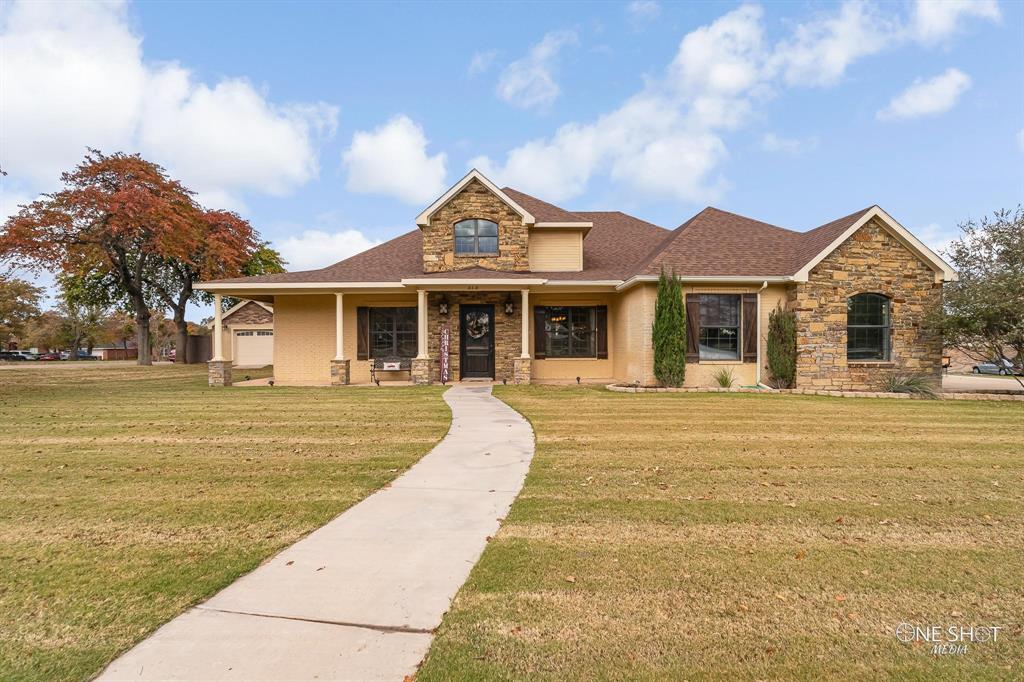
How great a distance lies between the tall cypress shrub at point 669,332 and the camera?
13.1m

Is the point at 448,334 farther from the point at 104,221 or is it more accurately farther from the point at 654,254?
the point at 104,221

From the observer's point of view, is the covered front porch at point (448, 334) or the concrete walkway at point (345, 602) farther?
the covered front porch at point (448, 334)

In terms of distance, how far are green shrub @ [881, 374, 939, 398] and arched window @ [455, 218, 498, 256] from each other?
11877 millimetres

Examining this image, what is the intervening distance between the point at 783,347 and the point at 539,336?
7.10 metres

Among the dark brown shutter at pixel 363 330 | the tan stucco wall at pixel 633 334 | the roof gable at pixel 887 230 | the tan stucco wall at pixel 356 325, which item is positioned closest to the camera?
the roof gable at pixel 887 230

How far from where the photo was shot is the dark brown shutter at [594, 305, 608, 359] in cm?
1609

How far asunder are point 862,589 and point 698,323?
11.7 meters

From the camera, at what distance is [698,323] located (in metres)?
13.9

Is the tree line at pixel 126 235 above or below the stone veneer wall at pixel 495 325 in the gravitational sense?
above

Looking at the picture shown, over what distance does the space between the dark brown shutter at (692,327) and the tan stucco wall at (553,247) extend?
13.5 ft

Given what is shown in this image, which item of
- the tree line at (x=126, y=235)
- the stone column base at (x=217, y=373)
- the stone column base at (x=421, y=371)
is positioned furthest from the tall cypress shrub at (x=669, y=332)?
the tree line at (x=126, y=235)

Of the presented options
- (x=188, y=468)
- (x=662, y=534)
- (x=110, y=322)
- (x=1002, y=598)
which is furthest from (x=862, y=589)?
(x=110, y=322)

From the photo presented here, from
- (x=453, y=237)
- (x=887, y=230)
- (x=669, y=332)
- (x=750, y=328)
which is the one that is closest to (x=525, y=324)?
(x=453, y=237)

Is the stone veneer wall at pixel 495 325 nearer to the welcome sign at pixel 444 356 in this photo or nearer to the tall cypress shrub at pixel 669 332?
the welcome sign at pixel 444 356
